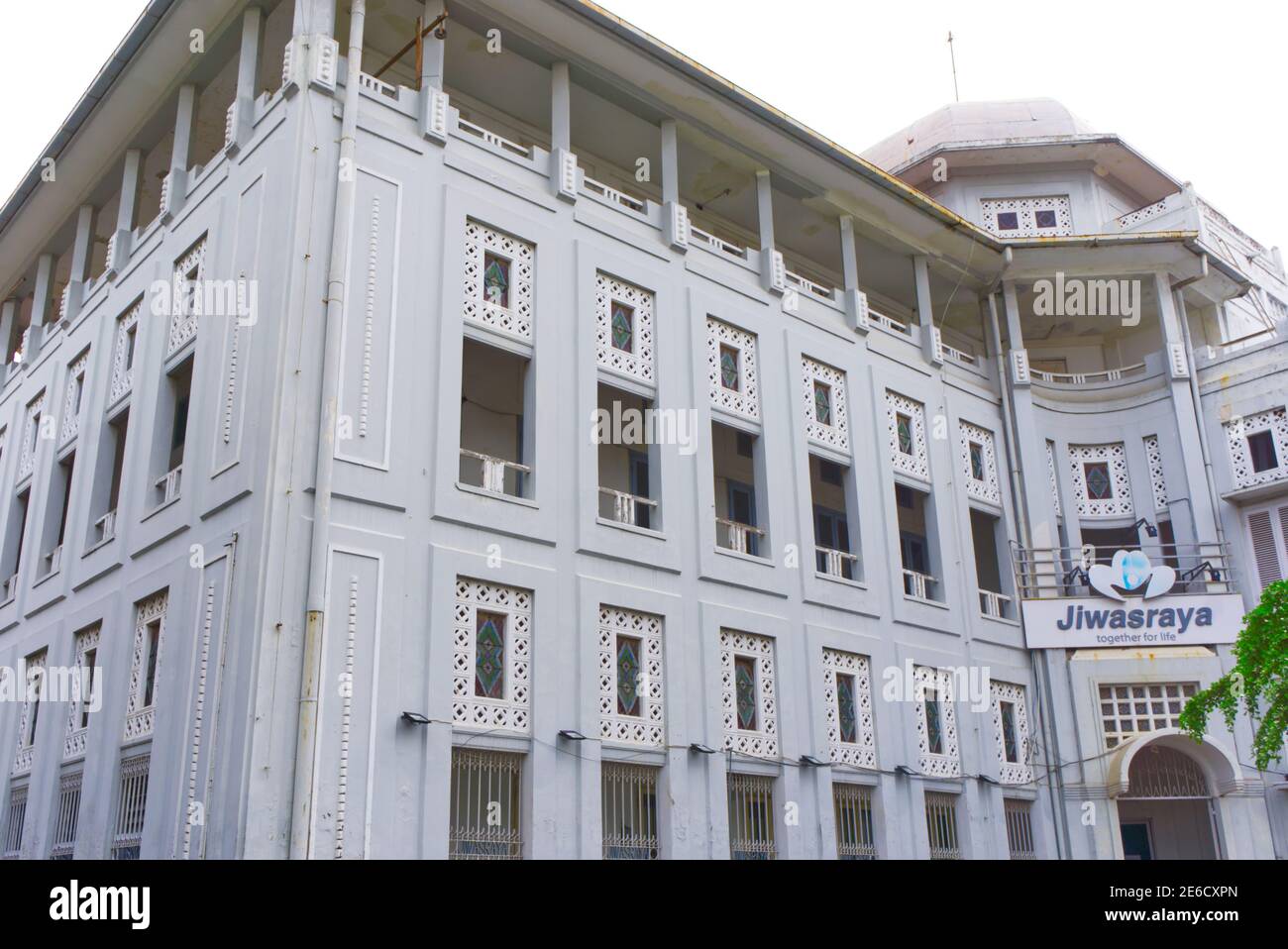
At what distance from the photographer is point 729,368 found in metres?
18.7

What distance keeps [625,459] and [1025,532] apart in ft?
26.3

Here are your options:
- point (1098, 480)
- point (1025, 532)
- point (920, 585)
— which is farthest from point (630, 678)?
point (1098, 480)

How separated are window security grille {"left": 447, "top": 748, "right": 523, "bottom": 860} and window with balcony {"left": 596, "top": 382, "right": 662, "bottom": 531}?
Answer: 3.56 m

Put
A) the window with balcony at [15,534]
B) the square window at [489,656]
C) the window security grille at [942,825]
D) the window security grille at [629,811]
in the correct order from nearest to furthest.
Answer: the square window at [489,656] < the window security grille at [629,811] < the window security grille at [942,825] < the window with balcony at [15,534]

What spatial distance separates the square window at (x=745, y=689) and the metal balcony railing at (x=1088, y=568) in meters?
7.02

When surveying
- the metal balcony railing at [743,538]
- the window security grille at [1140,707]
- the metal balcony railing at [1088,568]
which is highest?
the metal balcony railing at [1088,568]

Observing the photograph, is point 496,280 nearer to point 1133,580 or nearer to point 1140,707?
point 1133,580

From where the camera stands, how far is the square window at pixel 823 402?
1986 centimetres

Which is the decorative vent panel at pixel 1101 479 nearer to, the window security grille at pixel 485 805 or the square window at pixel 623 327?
the square window at pixel 623 327

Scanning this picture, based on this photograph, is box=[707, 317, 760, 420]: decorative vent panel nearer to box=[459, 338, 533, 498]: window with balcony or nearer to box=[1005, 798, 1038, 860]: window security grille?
box=[459, 338, 533, 498]: window with balcony

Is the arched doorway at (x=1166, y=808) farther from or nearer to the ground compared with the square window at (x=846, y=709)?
nearer to the ground

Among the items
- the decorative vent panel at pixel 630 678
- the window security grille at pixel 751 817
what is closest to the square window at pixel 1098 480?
the window security grille at pixel 751 817

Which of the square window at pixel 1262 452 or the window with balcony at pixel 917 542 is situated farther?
the square window at pixel 1262 452

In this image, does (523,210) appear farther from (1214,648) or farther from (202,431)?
(1214,648)
